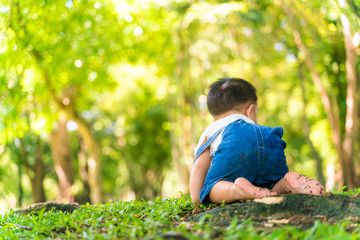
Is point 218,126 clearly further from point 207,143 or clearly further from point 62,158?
point 62,158

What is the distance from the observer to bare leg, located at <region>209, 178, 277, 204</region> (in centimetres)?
327

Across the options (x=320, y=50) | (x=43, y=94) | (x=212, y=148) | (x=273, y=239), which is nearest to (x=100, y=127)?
(x=43, y=94)

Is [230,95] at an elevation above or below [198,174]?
above

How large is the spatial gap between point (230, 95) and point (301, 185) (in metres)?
1.19

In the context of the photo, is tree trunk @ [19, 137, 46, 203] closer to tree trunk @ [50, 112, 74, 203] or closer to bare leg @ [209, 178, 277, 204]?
tree trunk @ [50, 112, 74, 203]

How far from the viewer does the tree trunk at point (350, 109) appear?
902 cm

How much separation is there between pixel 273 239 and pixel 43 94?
11.2m

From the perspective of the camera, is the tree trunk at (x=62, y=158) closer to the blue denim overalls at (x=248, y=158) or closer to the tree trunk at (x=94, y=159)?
the tree trunk at (x=94, y=159)

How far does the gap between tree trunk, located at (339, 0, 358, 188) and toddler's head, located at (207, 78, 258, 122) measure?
523 centimetres

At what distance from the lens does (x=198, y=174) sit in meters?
3.84

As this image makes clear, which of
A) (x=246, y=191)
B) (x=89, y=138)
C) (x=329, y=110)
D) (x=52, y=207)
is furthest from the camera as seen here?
(x=89, y=138)

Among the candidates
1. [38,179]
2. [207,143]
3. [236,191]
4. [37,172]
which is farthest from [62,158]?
[236,191]

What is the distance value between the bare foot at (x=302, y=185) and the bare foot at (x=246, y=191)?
225 millimetres

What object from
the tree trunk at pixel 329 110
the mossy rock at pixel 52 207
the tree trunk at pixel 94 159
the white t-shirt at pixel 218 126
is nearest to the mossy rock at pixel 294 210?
the white t-shirt at pixel 218 126
